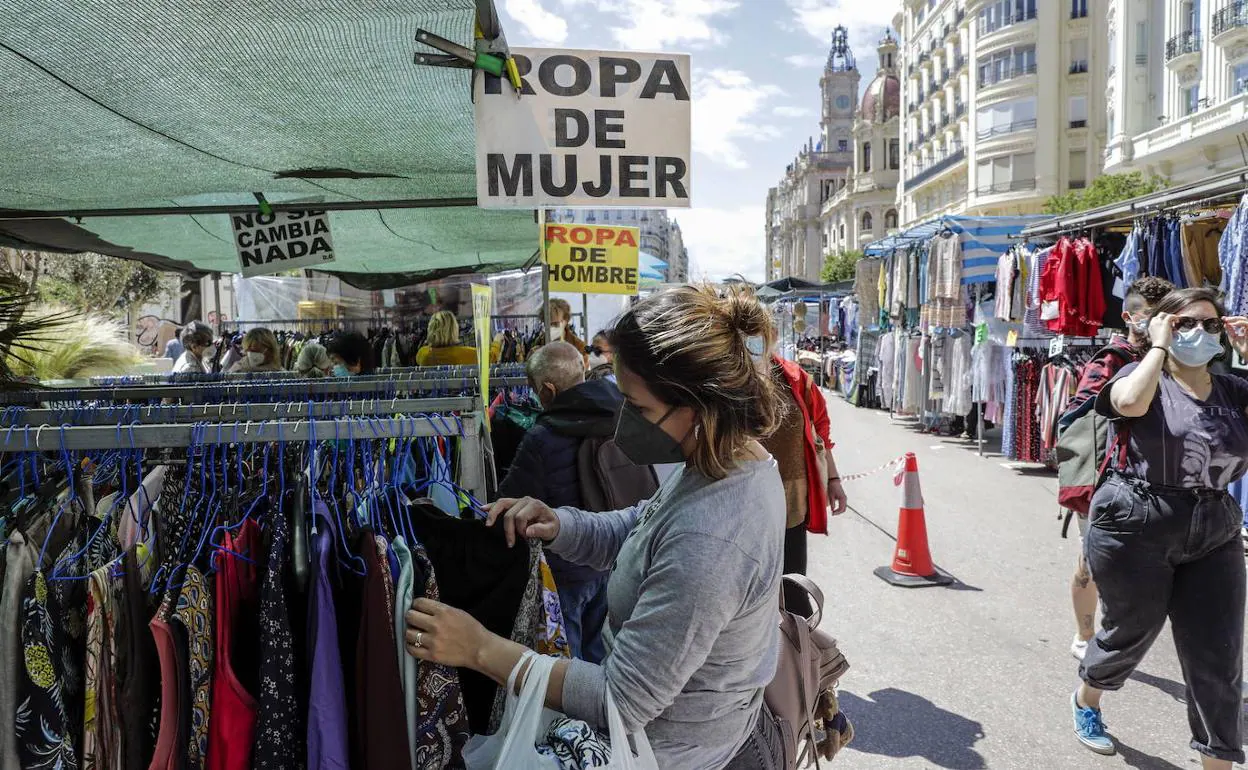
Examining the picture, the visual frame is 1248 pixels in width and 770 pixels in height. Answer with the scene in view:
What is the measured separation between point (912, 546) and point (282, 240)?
563 cm

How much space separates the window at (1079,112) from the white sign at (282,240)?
47846mm

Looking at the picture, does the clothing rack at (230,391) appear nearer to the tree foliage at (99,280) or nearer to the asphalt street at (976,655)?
the asphalt street at (976,655)

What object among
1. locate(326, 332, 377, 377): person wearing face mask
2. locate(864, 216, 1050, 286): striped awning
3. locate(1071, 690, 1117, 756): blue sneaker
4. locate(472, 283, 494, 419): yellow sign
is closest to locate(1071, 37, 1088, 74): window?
locate(864, 216, 1050, 286): striped awning

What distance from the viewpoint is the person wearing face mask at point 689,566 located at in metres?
1.55

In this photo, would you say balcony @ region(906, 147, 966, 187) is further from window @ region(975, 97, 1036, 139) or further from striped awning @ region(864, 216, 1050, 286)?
striped awning @ region(864, 216, 1050, 286)

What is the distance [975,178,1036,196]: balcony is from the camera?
45597 millimetres

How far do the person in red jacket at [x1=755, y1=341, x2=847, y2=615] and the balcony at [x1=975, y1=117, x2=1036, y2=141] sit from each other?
47.8 meters

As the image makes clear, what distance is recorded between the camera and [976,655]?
4.86 meters

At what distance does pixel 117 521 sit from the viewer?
7.11 feet

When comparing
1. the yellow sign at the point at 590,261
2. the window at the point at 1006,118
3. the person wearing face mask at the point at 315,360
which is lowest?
the person wearing face mask at the point at 315,360

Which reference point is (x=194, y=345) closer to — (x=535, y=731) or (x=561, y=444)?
(x=561, y=444)

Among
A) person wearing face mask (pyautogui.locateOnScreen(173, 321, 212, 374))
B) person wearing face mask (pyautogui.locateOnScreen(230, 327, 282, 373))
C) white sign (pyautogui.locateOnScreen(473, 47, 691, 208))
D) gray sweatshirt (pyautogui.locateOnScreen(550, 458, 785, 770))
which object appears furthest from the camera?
person wearing face mask (pyautogui.locateOnScreen(173, 321, 212, 374))

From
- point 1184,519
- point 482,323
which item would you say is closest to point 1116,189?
point 1184,519

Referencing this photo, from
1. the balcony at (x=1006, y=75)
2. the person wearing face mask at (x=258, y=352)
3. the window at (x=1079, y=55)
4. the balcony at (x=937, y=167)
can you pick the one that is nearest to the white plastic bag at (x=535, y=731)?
the person wearing face mask at (x=258, y=352)
